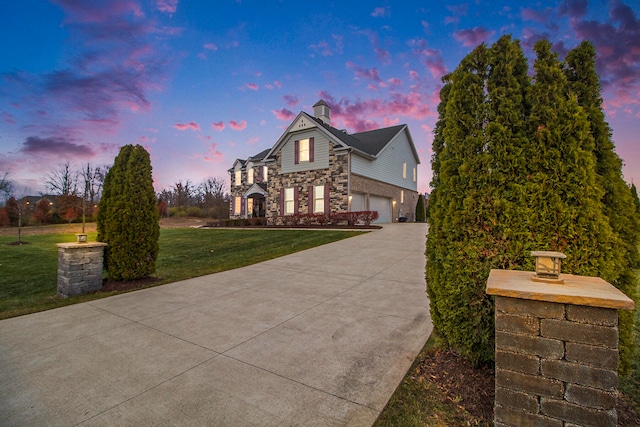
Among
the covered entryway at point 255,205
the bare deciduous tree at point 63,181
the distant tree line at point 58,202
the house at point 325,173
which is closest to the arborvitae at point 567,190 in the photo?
the house at point 325,173

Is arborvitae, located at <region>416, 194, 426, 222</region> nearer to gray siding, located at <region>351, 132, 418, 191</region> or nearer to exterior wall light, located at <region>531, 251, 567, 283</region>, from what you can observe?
gray siding, located at <region>351, 132, 418, 191</region>

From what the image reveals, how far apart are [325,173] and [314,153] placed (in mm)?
1623

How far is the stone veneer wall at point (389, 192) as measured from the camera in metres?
17.9

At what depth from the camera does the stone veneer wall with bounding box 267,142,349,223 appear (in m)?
17.1

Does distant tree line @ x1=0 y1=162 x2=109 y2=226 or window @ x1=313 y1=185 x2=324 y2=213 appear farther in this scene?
distant tree line @ x1=0 y1=162 x2=109 y2=226

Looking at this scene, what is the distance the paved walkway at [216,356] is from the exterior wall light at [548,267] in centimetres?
142

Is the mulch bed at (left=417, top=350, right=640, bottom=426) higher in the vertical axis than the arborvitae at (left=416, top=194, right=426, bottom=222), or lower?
lower

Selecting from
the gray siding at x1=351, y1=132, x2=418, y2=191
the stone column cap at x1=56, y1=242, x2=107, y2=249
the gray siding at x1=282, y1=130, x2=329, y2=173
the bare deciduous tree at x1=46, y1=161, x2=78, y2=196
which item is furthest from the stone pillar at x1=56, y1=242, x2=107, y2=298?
the bare deciduous tree at x1=46, y1=161, x2=78, y2=196

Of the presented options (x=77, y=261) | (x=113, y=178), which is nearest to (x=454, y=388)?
(x=77, y=261)

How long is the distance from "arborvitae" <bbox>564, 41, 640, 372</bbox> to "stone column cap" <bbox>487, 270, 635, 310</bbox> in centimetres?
51

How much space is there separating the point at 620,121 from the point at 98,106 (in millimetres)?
22237

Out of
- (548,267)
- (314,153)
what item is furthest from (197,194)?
(548,267)

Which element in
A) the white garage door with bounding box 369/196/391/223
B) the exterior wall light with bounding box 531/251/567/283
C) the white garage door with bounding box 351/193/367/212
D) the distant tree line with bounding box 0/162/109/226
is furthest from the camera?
the distant tree line with bounding box 0/162/109/226

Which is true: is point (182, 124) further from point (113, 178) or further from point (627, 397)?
point (627, 397)
